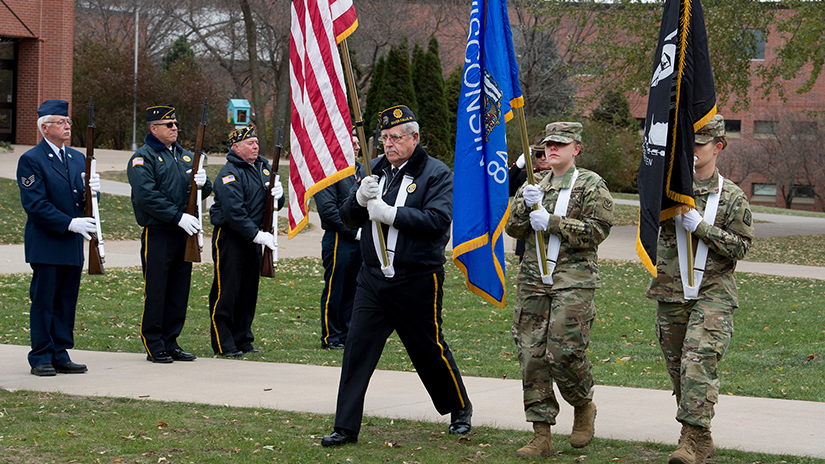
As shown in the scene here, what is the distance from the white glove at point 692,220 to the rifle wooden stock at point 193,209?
15.5ft

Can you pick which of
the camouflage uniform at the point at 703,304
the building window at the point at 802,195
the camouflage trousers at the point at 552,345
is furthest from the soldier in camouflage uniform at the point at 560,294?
the building window at the point at 802,195

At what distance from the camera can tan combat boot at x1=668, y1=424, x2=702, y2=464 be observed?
5.16 m

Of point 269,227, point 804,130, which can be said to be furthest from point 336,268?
point 804,130

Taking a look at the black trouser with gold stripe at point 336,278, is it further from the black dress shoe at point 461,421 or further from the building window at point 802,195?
the building window at point 802,195

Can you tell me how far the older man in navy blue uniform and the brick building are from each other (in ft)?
94.3

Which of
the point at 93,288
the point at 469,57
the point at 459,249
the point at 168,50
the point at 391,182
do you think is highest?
the point at 168,50

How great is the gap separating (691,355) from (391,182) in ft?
7.46

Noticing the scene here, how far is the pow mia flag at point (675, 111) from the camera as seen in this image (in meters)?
5.40

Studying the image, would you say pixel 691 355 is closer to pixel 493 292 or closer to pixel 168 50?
pixel 493 292

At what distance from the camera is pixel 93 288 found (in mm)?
13516

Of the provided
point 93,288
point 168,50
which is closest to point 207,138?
point 168,50

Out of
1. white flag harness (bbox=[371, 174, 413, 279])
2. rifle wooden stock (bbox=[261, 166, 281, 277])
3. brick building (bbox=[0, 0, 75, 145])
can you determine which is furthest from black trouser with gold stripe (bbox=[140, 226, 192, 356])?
brick building (bbox=[0, 0, 75, 145])

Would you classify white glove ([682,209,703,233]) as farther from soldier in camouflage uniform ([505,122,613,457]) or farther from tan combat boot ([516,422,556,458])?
tan combat boot ([516,422,556,458])

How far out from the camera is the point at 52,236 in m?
7.84
